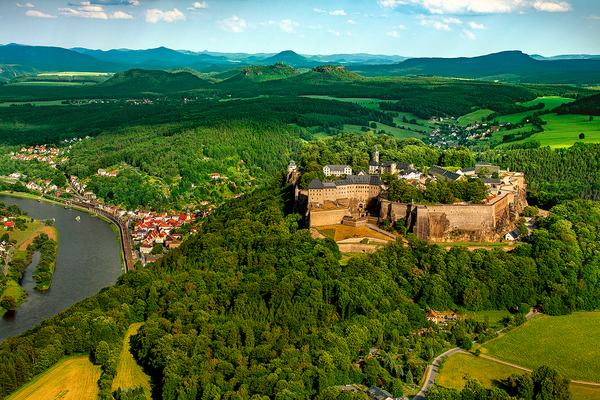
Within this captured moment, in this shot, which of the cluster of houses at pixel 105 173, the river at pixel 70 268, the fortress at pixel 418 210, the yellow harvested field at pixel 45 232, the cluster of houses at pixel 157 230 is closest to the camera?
the fortress at pixel 418 210

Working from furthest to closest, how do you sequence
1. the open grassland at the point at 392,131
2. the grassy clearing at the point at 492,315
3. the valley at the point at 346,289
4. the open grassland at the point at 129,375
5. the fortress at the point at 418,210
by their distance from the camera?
the open grassland at the point at 392,131, the fortress at the point at 418,210, the grassy clearing at the point at 492,315, the open grassland at the point at 129,375, the valley at the point at 346,289

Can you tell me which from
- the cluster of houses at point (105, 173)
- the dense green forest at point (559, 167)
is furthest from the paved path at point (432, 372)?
the cluster of houses at point (105, 173)

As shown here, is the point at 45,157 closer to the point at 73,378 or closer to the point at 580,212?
the point at 73,378

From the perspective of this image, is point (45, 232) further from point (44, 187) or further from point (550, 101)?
point (550, 101)

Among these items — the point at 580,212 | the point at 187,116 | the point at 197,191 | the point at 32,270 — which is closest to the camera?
the point at 580,212

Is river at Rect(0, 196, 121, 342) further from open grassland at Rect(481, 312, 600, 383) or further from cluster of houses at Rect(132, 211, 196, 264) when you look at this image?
open grassland at Rect(481, 312, 600, 383)

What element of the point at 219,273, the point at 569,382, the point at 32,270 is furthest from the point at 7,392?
the point at 569,382

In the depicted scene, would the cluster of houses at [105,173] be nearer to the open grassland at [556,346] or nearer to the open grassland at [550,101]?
the open grassland at [556,346]
